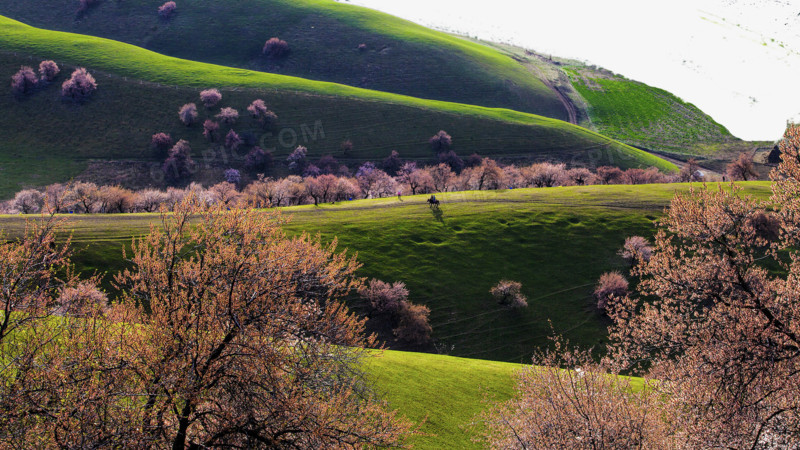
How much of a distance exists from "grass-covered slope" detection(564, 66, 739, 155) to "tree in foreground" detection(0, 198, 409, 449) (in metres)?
155

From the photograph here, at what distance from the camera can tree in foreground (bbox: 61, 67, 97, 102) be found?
371ft

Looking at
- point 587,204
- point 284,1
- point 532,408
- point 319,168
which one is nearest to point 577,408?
point 532,408

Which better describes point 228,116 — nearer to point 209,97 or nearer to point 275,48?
point 209,97

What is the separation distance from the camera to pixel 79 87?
→ 374 feet

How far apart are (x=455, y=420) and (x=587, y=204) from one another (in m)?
54.3

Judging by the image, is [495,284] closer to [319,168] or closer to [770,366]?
[770,366]

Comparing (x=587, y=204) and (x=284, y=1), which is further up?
(x=284, y=1)

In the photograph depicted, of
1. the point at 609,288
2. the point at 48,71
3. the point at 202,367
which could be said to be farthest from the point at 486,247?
the point at 48,71

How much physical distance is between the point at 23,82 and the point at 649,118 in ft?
615

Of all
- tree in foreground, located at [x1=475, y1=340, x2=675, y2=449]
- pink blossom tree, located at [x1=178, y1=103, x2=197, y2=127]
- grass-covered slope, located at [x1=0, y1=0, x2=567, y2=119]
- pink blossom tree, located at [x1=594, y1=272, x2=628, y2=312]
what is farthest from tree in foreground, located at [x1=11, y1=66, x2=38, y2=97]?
tree in foreground, located at [x1=475, y1=340, x2=675, y2=449]

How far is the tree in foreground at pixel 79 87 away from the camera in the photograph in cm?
11294

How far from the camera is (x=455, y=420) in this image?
1186 inches

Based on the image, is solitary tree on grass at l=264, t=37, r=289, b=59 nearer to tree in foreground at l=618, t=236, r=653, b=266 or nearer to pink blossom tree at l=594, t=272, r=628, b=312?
tree in foreground at l=618, t=236, r=653, b=266

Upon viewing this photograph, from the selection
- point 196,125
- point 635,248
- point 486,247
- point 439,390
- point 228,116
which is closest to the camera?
point 439,390
